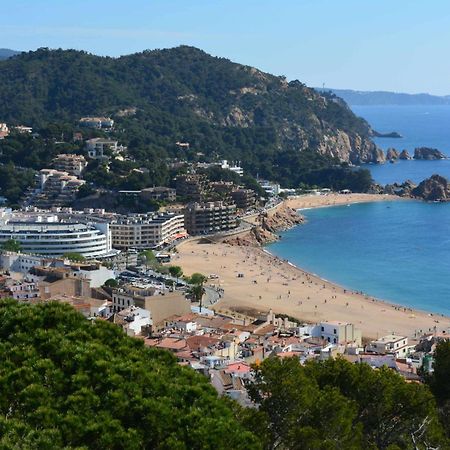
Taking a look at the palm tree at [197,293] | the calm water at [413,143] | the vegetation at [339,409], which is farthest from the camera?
the calm water at [413,143]

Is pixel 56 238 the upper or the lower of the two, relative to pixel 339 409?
lower

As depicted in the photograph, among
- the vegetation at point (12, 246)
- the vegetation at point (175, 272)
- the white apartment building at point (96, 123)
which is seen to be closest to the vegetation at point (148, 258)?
the vegetation at point (175, 272)

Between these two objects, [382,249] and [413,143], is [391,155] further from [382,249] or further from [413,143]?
[382,249]

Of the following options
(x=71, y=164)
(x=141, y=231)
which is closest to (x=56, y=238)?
(x=141, y=231)

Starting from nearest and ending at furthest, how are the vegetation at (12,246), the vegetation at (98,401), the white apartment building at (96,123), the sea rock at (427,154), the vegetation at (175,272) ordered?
the vegetation at (98,401), the vegetation at (175,272), the vegetation at (12,246), the white apartment building at (96,123), the sea rock at (427,154)

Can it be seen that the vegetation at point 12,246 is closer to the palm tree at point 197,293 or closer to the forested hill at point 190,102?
the palm tree at point 197,293

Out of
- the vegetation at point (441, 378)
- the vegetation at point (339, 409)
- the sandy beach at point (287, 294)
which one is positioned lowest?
the sandy beach at point (287, 294)
